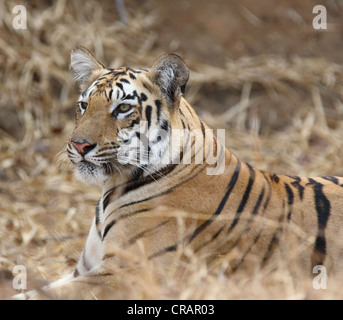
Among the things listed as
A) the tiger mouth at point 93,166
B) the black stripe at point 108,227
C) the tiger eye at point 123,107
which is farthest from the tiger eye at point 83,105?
the black stripe at point 108,227

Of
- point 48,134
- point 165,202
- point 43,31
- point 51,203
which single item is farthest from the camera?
Answer: point 43,31

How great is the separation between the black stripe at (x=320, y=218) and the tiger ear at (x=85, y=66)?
1.30 meters

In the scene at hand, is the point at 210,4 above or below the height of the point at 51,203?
above

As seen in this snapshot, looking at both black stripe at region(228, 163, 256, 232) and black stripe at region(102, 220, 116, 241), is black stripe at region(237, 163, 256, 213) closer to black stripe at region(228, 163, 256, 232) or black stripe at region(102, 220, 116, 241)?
black stripe at region(228, 163, 256, 232)

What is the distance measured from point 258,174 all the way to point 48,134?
11.6 feet

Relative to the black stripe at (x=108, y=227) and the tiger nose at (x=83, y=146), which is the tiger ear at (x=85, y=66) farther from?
the black stripe at (x=108, y=227)

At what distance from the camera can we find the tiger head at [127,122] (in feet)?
10.3

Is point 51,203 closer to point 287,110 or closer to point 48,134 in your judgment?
point 48,134

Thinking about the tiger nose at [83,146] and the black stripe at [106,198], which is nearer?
the tiger nose at [83,146]

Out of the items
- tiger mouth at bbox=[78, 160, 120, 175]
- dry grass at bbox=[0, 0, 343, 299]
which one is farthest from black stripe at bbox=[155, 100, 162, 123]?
dry grass at bbox=[0, 0, 343, 299]

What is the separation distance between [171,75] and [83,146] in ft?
1.91

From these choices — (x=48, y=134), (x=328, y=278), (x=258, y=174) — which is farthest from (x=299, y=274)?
(x=48, y=134)

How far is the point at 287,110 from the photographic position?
722 cm
